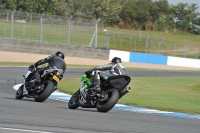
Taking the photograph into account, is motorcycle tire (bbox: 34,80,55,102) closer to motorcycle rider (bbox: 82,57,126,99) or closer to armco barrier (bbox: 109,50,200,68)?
motorcycle rider (bbox: 82,57,126,99)

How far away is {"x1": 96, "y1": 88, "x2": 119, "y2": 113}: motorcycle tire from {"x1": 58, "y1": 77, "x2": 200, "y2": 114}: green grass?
2953 mm

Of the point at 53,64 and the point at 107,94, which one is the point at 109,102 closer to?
the point at 107,94

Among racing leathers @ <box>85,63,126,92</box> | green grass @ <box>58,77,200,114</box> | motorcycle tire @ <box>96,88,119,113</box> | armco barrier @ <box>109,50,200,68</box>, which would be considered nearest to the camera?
motorcycle tire @ <box>96,88,119,113</box>

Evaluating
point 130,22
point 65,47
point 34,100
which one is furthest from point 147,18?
point 34,100

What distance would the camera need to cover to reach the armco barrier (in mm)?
40281

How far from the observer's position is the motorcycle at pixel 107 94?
42.0ft

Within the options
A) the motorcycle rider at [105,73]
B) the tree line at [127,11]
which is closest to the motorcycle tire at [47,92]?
the motorcycle rider at [105,73]

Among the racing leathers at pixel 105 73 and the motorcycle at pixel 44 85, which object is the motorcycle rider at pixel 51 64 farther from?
the racing leathers at pixel 105 73

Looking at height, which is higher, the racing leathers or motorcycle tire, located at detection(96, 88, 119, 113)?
the racing leathers

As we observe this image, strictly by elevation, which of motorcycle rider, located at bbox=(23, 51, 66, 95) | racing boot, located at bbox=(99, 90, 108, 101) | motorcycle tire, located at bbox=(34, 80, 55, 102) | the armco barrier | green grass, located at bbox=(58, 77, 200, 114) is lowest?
the armco barrier

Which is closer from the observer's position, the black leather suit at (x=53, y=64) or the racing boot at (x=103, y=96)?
the racing boot at (x=103, y=96)

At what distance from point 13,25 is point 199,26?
55.3m

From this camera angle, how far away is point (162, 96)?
1902cm

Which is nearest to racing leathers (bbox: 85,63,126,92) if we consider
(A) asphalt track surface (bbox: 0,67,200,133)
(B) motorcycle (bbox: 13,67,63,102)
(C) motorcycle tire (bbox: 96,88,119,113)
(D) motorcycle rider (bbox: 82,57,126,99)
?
(D) motorcycle rider (bbox: 82,57,126,99)
